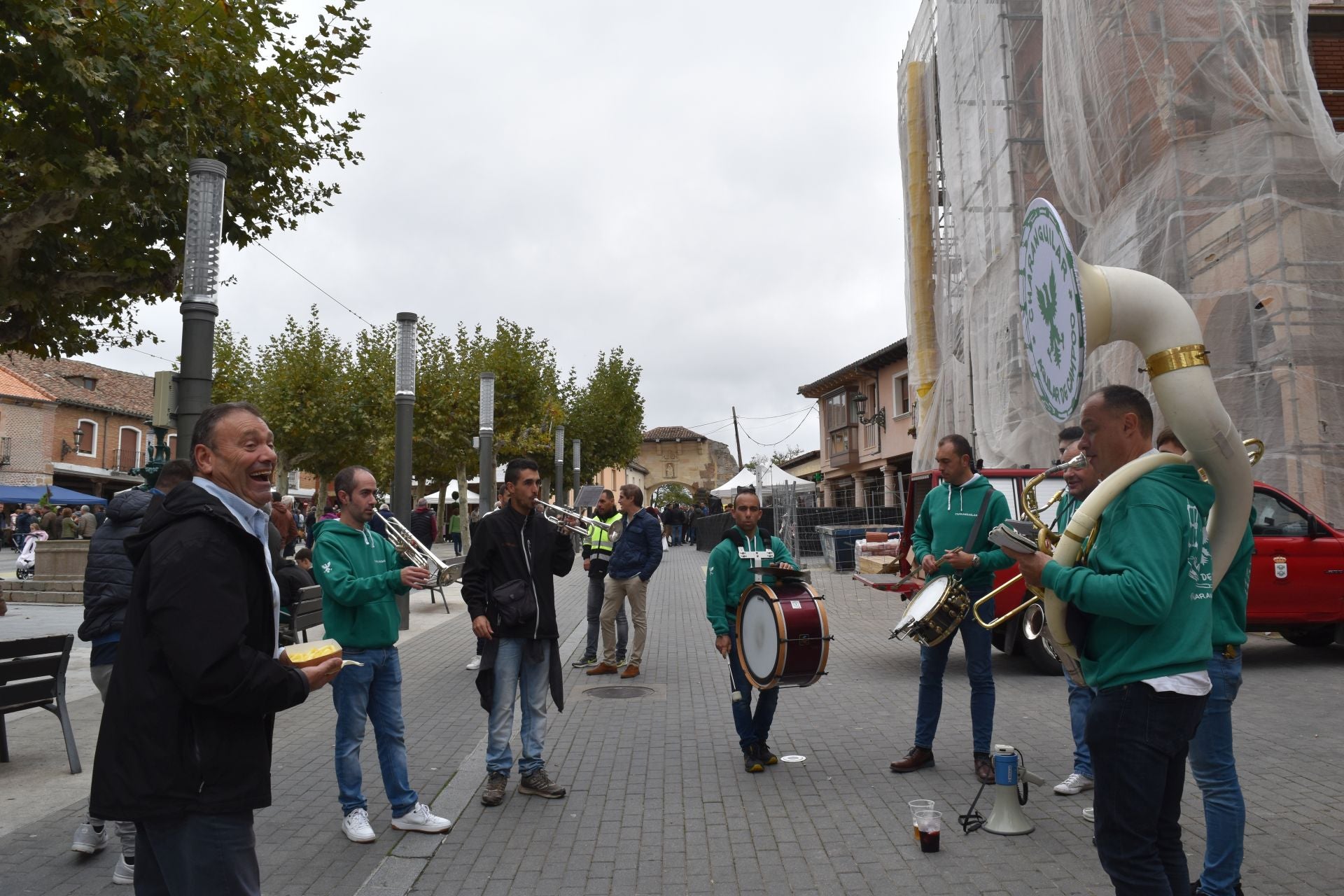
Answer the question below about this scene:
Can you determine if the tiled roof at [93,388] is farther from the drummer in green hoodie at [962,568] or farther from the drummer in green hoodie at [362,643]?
the drummer in green hoodie at [962,568]

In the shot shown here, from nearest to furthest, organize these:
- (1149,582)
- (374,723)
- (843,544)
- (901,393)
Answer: (1149,582), (374,723), (843,544), (901,393)

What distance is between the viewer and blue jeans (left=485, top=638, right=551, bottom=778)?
546 cm

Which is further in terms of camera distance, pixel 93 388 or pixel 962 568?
pixel 93 388

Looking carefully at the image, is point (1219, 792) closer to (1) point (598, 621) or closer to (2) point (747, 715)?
(2) point (747, 715)

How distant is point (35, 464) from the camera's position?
157 ft

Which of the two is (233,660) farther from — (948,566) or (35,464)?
(35,464)

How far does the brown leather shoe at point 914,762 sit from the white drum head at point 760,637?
1011mm

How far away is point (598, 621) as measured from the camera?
34.5ft

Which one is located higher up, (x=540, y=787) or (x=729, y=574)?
(x=729, y=574)

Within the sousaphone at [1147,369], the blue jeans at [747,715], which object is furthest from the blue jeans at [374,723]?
the sousaphone at [1147,369]

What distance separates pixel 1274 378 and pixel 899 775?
7182 millimetres

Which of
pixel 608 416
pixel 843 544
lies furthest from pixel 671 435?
pixel 843 544

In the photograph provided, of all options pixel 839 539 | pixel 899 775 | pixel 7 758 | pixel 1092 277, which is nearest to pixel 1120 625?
pixel 1092 277

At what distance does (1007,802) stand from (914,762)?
1162mm
